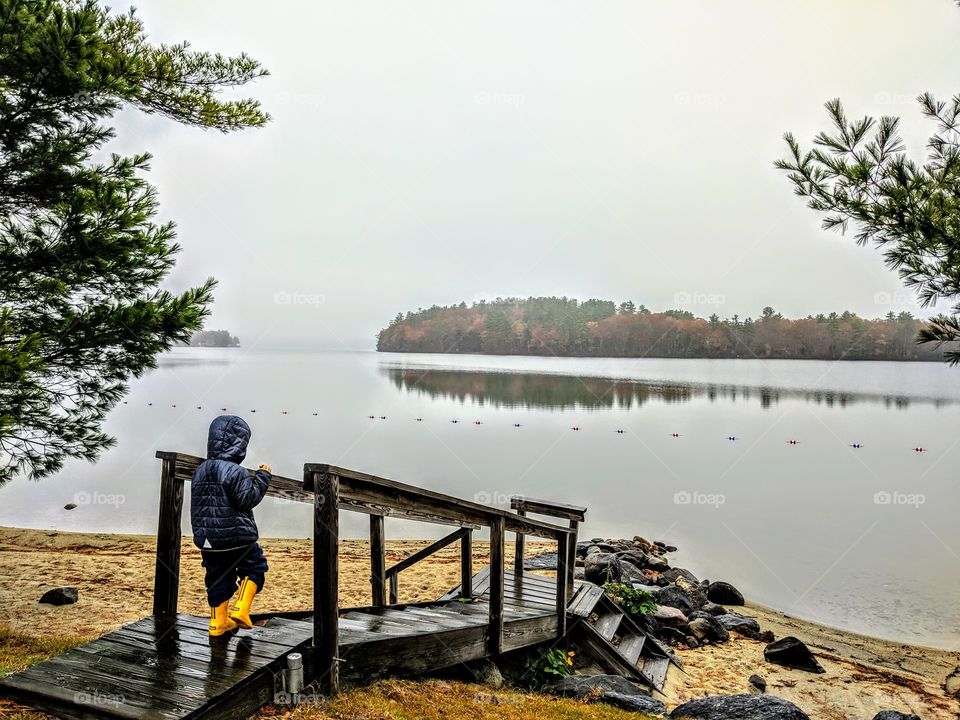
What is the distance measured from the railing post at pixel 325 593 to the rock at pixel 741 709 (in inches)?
145

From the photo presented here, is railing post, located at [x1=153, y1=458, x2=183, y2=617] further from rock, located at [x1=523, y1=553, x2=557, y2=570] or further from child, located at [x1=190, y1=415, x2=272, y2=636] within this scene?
rock, located at [x1=523, y1=553, x2=557, y2=570]

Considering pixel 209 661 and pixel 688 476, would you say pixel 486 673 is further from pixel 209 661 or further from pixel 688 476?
pixel 688 476

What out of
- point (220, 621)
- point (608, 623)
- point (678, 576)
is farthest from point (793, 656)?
point (220, 621)

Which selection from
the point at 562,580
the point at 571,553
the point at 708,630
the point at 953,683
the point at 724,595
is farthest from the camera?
the point at 724,595

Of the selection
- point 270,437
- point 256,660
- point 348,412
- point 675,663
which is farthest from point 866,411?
point 256,660

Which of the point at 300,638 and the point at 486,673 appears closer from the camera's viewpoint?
the point at 300,638

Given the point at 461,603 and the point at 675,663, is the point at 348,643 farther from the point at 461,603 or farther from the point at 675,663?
the point at 675,663

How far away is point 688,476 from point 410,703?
23692mm

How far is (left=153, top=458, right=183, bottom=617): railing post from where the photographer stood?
15.2 ft

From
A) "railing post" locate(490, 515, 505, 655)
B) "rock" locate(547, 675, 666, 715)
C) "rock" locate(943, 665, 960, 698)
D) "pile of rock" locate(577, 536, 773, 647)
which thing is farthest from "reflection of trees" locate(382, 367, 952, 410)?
"railing post" locate(490, 515, 505, 655)

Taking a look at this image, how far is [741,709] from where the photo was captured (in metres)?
5.77

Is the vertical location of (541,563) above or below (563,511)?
below

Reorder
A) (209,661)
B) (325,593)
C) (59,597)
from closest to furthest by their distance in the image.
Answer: (209,661), (325,593), (59,597)

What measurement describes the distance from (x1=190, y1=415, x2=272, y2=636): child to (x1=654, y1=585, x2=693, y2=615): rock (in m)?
8.05
